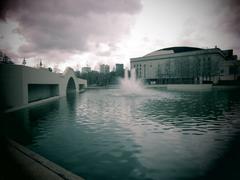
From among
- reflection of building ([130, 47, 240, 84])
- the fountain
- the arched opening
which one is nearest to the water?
the fountain

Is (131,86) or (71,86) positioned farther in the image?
(131,86)

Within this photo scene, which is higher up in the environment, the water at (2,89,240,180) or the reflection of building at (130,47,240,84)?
the reflection of building at (130,47,240,84)

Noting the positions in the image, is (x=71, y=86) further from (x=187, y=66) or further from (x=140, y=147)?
(x=187, y=66)

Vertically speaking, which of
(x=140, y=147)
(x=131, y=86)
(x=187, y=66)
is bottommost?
(x=140, y=147)

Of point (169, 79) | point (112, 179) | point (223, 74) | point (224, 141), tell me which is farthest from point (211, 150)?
point (169, 79)

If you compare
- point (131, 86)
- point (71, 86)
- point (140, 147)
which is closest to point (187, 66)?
point (131, 86)

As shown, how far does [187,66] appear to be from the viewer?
9025 cm

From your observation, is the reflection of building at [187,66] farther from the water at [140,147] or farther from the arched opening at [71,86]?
the water at [140,147]

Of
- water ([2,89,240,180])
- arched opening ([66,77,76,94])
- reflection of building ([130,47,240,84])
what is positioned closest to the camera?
water ([2,89,240,180])

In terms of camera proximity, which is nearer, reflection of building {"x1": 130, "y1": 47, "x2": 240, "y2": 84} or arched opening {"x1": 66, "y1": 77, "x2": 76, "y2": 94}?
arched opening {"x1": 66, "y1": 77, "x2": 76, "y2": 94}

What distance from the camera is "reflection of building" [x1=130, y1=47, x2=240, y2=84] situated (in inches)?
3302

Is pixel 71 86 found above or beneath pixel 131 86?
above

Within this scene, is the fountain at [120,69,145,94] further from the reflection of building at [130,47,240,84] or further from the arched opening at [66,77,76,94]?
the reflection of building at [130,47,240,84]

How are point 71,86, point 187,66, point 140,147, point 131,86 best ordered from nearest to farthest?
point 140,147, point 71,86, point 131,86, point 187,66
